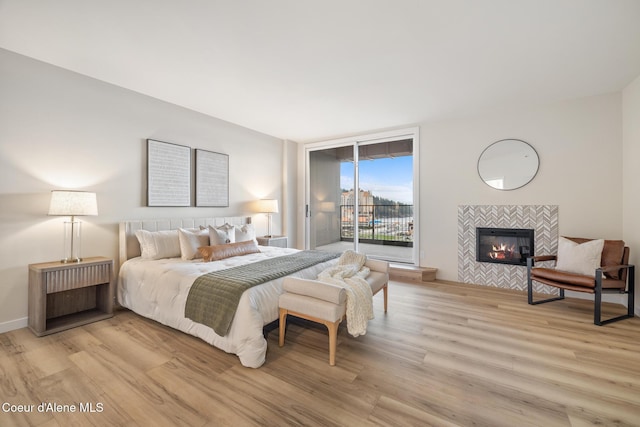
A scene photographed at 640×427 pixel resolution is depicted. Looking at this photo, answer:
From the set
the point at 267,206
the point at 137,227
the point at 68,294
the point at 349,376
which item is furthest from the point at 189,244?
the point at 349,376

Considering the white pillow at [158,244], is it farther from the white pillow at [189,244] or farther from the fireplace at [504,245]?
the fireplace at [504,245]

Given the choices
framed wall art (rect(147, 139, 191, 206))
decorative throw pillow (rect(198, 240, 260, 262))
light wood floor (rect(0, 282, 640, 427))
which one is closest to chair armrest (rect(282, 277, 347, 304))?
light wood floor (rect(0, 282, 640, 427))

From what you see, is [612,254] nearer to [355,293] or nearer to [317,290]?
[355,293]

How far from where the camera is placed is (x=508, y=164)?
405 cm

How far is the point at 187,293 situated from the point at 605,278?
439cm

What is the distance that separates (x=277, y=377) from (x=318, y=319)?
0.49 m

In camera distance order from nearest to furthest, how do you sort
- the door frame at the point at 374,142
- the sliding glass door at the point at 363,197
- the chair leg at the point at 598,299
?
the chair leg at the point at 598,299, the door frame at the point at 374,142, the sliding glass door at the point at 363,197

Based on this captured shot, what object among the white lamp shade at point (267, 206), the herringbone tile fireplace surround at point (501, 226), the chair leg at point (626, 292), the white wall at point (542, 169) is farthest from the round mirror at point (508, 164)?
the white lamp shade at point (267, 206)

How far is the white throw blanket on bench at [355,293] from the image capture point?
2215 mm

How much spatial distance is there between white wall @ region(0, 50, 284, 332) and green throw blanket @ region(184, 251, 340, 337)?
1.73 metres

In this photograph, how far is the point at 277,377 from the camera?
193 cm

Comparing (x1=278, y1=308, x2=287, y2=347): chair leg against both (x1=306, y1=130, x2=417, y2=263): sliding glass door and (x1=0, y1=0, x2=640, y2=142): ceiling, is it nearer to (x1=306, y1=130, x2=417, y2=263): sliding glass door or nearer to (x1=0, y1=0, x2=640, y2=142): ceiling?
(x1=0, y1=0, x2=640, y2=142): ceiling

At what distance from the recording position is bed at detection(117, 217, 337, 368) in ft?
6.79

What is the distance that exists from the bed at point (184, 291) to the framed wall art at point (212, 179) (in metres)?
0.58
